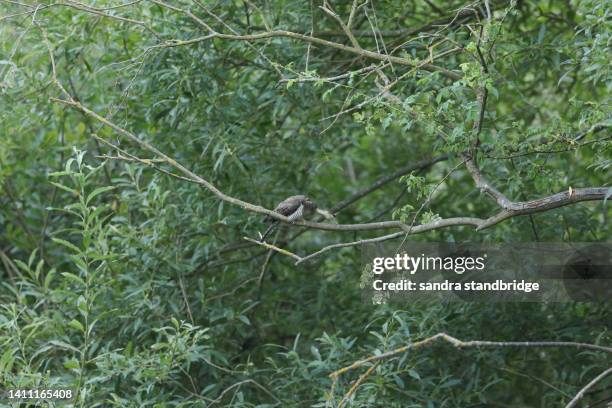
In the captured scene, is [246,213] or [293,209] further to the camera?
[246,213]

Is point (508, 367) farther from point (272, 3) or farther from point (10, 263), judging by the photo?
point (10, 263)

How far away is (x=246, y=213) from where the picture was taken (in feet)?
18.0

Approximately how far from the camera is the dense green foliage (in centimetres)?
488

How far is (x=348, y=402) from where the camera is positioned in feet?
15.1

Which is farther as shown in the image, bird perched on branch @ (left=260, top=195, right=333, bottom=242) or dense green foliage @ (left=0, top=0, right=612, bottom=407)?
dense green foliage @ (left=0, top=0, right=612, bottom=407)

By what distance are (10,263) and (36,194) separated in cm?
52

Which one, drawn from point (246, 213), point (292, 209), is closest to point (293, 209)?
point (292, 209)

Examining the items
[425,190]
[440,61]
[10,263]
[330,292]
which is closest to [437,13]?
[440,61]

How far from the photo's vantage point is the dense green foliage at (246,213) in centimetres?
488

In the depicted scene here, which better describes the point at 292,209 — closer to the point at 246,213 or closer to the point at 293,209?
the point at 293,209

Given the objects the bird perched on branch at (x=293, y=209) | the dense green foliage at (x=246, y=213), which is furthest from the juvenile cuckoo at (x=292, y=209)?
the dense green foliage at (x=246, y=213)

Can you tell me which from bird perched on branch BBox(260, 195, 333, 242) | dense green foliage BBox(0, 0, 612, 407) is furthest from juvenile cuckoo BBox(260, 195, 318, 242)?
dense green foliage BBox(0, 0, 612, 407)

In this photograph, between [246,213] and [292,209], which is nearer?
[292,209]

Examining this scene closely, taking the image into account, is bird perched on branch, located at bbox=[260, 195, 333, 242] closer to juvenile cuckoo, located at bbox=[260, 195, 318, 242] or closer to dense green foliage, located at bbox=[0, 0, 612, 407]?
juvenile cuckoo, located at bbox=[260, 195, 318, 242]
